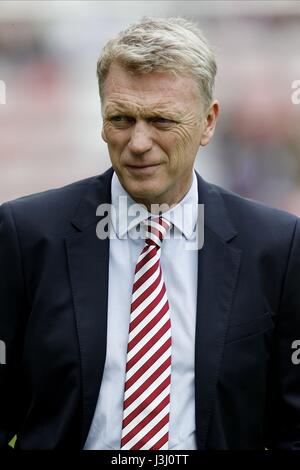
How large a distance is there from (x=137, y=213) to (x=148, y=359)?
40 centimetres

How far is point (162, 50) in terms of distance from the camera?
8.13 ft

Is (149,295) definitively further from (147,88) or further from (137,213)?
(147,88)

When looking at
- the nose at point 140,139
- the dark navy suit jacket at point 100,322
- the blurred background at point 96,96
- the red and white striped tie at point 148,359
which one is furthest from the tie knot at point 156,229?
the blurred background at point 96,96

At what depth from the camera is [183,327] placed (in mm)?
2568

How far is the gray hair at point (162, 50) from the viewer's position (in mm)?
2477

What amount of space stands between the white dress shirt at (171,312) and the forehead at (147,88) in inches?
11.3

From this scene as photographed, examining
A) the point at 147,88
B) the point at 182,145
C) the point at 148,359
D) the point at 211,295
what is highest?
the point at 147,88

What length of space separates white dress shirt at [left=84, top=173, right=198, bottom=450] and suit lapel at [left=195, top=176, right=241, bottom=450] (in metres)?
0.03

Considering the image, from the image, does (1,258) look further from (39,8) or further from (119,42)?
(39,8)

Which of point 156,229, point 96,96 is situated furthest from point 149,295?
point 96,96

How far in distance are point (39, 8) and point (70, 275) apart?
2908 millimetres

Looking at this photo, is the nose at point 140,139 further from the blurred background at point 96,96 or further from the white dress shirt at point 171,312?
the blurred background at point 96,96

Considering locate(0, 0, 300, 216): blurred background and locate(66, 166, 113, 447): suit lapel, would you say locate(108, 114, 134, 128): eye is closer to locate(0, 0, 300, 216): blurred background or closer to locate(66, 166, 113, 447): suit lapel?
locate(66, 166, 113, 447): suit lapel

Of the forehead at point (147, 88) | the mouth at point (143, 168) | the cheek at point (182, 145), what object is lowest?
the mouth at point (143, 168)
